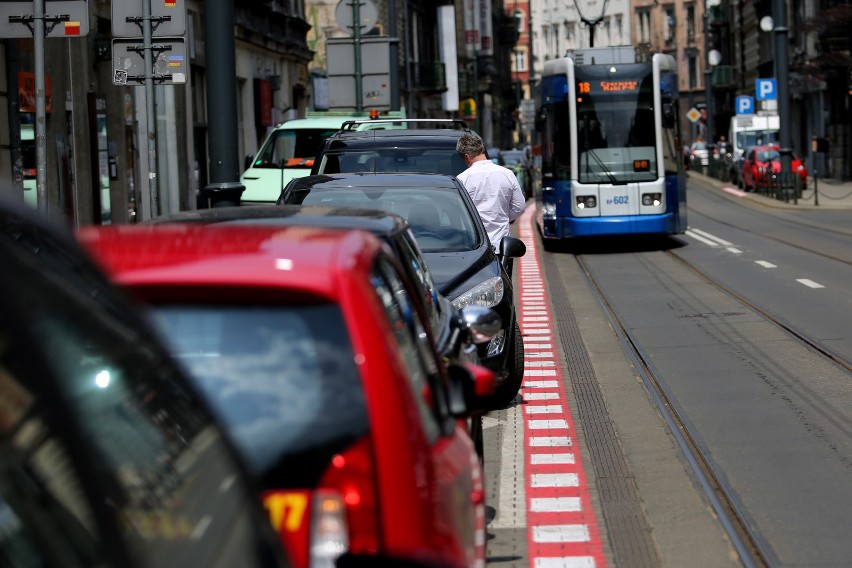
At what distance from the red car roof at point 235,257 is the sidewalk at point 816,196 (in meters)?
33.6

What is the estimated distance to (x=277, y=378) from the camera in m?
3.56

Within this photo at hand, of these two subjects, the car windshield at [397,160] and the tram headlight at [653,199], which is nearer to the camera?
the car windshield at [397,160]

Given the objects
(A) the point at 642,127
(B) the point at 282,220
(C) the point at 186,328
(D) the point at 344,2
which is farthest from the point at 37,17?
(D) the point at 344,2

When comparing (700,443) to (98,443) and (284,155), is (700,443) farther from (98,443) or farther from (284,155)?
(284,155)

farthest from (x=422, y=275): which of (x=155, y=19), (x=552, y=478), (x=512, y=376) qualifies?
(x=155, y=19)

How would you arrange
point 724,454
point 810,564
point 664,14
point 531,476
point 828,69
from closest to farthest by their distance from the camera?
point 810,564, point 531,476, point 724,454, point 828,69, point 664,14

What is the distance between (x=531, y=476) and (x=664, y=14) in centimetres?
11888

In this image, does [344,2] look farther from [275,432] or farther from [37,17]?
[275,432]

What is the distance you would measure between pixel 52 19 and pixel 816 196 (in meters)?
27.5

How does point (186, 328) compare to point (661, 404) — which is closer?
point (186, 328)

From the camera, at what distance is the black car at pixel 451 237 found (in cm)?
934

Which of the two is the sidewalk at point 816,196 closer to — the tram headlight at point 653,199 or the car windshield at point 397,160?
the tram headlight at point 653,199

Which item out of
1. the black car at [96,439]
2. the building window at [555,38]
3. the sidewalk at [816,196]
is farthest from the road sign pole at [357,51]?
the building window at [555,38]

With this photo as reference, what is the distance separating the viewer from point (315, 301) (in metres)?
3.49
